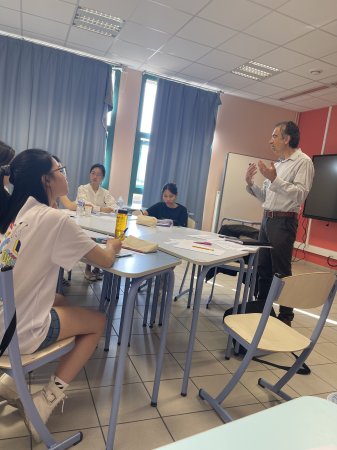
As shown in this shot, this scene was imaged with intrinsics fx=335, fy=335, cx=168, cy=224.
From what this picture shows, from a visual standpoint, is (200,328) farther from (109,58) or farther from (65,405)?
(109,58)

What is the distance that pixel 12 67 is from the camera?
4430mm

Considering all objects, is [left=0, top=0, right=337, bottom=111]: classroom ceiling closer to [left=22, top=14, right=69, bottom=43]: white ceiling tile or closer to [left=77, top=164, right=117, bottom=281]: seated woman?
[left=22, top=14, right=69, bottom=43]: white ceiling tile

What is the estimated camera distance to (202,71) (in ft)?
15.7

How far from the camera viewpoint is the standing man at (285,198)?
2422 millimetres

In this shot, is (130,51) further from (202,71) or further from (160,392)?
(160,392)

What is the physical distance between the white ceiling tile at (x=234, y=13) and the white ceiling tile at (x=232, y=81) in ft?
4.73

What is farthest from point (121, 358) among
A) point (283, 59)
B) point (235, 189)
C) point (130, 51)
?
point (235, 189)

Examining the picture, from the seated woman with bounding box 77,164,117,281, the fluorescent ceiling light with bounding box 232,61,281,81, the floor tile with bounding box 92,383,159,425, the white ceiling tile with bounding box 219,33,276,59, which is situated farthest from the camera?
the fluorescent ceiling light with bounding box 232,61,281,81

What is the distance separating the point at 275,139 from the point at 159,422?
2054mm

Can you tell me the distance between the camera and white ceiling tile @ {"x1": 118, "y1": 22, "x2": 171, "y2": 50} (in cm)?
372

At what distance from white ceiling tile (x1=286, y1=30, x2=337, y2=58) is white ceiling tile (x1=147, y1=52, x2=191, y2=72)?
1.43 meters

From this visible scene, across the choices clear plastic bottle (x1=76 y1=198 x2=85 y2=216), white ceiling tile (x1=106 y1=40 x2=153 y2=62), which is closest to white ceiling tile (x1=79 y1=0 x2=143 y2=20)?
white ceiling tile (x1=106 y1=40 x2=153 y2=62)

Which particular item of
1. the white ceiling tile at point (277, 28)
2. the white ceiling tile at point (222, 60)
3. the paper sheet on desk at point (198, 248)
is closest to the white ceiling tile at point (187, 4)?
the white ceiling tile at point (277, 28)

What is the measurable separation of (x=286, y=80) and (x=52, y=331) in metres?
4.74
